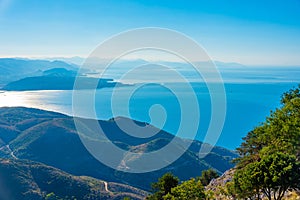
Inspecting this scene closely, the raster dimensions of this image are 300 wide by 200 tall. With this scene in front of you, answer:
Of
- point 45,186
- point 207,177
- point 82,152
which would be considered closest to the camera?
point 207,177

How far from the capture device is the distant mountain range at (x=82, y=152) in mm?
106562

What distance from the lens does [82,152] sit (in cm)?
12338

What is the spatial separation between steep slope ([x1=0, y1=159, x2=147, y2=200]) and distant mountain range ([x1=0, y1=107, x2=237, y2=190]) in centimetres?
1900

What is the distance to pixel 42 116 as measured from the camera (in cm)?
18688

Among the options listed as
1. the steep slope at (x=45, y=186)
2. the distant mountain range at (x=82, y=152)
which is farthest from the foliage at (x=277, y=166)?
the distant mountain range at (x=82, y=152)

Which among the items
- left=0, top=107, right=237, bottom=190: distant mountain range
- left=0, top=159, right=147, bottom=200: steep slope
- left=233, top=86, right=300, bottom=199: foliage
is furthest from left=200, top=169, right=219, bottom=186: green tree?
left=0, top=107, right=237, bottom=190: distant mountain range

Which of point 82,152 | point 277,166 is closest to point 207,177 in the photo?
point 277,166

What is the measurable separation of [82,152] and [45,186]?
1684 inches

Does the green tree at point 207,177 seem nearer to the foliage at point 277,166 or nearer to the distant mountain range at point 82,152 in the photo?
the foliage at point 277,166

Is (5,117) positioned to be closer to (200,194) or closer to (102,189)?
(102,189)

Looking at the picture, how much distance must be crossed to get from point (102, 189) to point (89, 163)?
33281 millimetres

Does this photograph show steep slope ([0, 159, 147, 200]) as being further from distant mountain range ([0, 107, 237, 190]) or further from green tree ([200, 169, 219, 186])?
green tree ([200, 169, 219, 186])

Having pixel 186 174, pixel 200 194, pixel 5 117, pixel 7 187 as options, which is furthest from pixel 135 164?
pixel 5 117

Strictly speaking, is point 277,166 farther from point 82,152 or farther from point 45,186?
point 82,152
